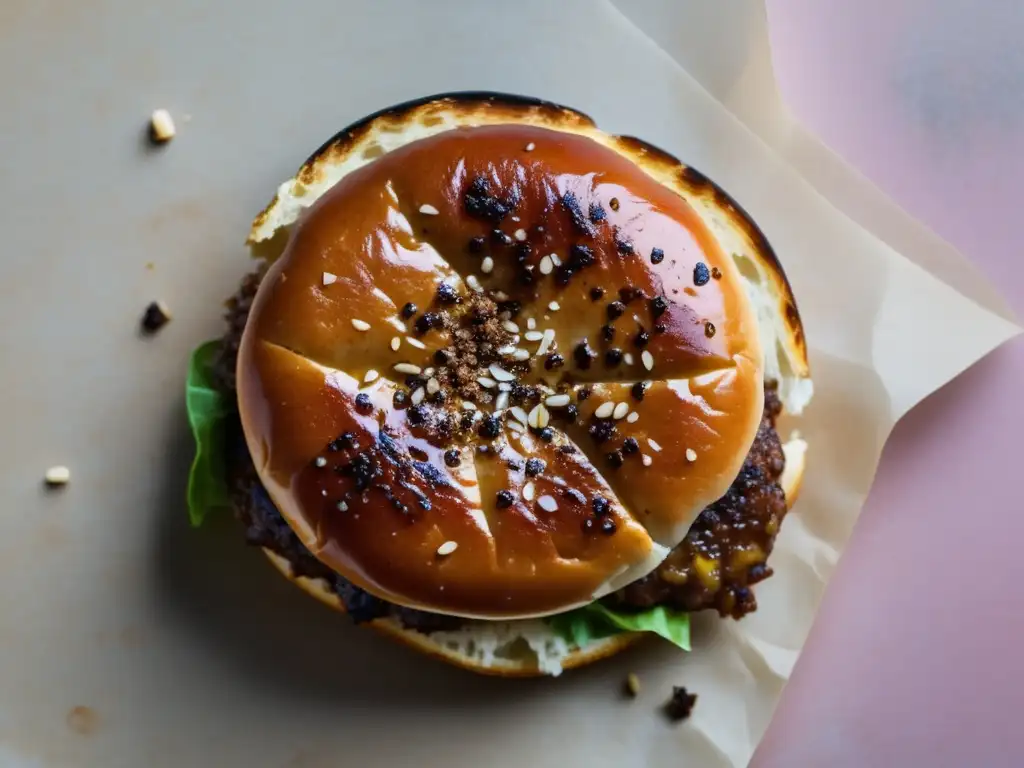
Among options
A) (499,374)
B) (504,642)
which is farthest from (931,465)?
(499,374)

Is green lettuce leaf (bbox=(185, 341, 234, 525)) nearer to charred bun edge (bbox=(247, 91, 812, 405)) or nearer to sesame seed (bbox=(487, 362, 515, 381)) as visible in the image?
charred bun edge (bbox=(247, 91, 812, 405))

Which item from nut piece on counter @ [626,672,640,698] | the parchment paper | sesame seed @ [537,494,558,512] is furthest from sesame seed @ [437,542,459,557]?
nut piece on counter @ [626,672,640,698]

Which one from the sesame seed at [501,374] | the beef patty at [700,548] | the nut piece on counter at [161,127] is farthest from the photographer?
the nut piece on counter at [161,127]

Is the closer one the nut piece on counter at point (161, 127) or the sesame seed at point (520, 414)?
the sesame seed at point (520, 414)

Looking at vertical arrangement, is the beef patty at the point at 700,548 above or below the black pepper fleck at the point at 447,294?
below

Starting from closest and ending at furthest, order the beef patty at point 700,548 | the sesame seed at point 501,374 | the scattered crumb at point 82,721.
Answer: the sesame seed at point 501,374 < the beef patty at point 700,548 < the scattered crumb at point 82,721

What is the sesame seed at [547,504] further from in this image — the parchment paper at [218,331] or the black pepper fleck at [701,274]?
the parchment paper at [218,331]

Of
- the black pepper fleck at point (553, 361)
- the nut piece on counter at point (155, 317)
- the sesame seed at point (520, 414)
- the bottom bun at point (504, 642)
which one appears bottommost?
the bottom bun at point (504, 642)

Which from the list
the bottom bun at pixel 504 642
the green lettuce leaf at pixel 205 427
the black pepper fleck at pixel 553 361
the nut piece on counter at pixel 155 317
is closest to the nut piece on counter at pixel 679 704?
the bottom bun at pixel 504 642
